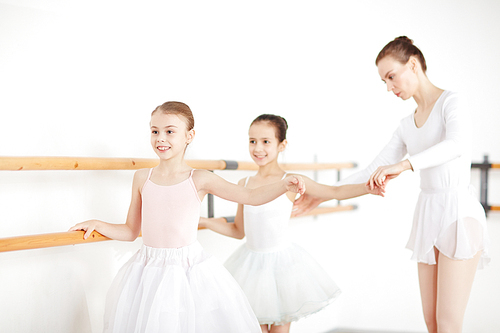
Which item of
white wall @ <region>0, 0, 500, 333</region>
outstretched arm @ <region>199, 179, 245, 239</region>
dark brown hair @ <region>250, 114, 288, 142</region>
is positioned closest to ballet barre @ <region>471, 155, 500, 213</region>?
white wall @ <region>0, 0, 500, 333</region>

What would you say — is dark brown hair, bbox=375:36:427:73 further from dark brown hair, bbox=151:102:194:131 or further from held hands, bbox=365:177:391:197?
dark brown hair, bbox=151:102:194:131

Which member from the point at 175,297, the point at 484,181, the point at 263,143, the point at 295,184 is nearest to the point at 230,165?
the point at 263,143

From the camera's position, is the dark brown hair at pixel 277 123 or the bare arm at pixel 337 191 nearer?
the bare arm at pixel 337 191

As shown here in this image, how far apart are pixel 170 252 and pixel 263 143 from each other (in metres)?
0.54

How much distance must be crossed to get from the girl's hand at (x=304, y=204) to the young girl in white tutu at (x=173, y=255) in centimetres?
38

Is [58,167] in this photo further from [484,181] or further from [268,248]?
[484,181]

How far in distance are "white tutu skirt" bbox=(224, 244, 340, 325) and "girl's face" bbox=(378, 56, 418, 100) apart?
63cm

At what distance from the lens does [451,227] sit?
1247 mm

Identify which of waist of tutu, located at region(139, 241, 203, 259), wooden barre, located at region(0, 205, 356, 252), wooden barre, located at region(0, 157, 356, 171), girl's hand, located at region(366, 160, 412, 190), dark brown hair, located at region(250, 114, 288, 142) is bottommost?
waist of tutu, located at region(139, 241, 203, 259)

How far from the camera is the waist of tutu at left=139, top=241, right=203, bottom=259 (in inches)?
45.5

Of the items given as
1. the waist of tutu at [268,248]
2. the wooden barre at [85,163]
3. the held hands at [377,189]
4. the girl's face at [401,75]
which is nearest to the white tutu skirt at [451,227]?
the held hands at [377,189]

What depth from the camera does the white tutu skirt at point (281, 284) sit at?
138 cm

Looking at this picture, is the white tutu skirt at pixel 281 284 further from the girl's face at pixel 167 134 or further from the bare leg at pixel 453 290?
the girl's face at pixel 167 134

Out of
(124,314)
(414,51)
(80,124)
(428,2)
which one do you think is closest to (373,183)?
(414,51)
